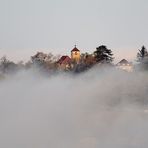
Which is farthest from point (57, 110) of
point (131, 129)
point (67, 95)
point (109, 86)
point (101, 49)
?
point (101, 49)

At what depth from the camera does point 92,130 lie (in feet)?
27.1

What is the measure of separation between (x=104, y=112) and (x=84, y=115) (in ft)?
1.36

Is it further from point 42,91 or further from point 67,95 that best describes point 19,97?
point 67,95

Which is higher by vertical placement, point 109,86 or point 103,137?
point 109,86

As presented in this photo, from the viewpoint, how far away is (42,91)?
7727mm

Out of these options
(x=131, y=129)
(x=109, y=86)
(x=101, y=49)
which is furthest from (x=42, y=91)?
(x=101, y=49)

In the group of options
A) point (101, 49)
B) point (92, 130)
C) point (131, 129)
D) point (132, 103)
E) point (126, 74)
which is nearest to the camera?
point (126, 74)

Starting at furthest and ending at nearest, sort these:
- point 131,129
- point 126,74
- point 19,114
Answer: point 131,129
point 19,114
point 126,74

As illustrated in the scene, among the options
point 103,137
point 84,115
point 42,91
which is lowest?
point 103,137

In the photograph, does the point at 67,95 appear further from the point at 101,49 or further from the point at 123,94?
the point at 101,49

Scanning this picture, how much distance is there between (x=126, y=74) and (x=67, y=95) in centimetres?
138

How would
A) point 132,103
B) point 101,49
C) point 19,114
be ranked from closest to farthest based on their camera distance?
1. point 132,103
2. point 19,114
3. point 101,49

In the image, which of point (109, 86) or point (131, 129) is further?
point (131, 129)

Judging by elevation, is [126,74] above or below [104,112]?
above
